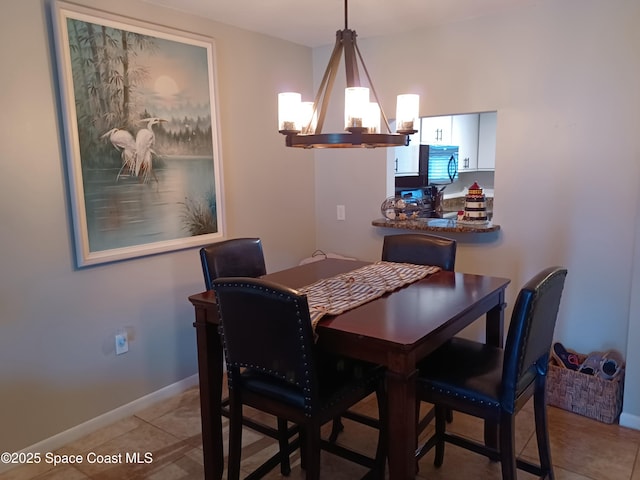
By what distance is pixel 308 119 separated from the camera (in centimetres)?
219

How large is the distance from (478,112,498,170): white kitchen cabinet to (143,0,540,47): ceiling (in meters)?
2.68

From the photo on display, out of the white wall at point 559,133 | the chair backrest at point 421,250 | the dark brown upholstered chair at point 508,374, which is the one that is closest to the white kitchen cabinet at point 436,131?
the white wall at point 559,133

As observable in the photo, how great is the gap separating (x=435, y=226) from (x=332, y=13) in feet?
4.81

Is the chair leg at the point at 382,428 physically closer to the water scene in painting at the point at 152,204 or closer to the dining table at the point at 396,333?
the dining table at the point at 396,333

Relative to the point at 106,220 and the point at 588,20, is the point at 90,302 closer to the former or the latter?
the point at 106,220

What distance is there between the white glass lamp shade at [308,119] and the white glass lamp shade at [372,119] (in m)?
0.26

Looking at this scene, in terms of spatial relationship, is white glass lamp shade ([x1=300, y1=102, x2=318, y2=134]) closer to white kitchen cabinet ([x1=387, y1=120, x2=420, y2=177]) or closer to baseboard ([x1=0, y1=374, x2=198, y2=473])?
baseboard ([x1=0, y1=374, x2=198, y2=473])

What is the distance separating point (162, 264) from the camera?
9.26 ft

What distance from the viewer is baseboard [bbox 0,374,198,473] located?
237 centimetres

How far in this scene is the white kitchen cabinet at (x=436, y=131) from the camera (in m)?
4.63

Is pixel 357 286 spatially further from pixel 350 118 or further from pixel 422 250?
pixel 350 118

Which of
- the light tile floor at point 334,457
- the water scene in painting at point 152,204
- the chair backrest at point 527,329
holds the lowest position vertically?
the light tile floor at point 334,457

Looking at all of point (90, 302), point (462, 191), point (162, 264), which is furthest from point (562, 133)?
point (462, 191)

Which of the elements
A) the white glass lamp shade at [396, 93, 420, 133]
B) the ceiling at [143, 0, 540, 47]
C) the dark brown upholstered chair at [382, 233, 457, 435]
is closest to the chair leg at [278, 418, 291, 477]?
the dark brown upholstered chair at [382, 233, 457, 435]
